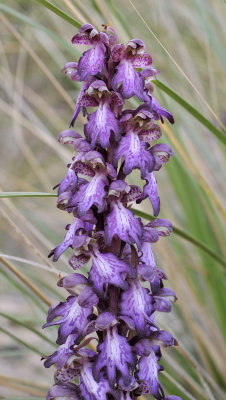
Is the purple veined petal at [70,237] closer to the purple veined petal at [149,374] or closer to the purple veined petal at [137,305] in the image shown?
the purple veined petal at [137,305]

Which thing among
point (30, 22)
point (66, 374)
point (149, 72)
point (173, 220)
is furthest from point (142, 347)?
point (173, 220)

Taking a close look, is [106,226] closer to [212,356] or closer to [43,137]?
[212,356]

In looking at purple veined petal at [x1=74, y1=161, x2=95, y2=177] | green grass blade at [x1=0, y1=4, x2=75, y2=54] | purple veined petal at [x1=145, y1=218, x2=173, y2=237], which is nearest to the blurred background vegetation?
green grass blade at [x1=0, y1=4, x2=75, y2=54]

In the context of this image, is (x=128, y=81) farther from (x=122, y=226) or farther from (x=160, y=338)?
(x=160, y=338)

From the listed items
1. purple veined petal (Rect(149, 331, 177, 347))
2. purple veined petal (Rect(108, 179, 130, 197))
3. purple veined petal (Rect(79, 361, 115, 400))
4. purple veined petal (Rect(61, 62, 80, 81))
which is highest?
purple veined petal (Rect(61, 62, 80, 81))

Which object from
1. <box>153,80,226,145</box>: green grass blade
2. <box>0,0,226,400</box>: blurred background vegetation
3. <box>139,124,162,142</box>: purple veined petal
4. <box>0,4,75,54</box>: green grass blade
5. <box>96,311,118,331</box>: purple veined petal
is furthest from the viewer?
<box>0,0,226,400</box>: blurred background vegetation

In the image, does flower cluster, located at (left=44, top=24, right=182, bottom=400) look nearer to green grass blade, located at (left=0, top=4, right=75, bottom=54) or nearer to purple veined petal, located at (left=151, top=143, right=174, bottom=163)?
purple veined petal, located at (left=151, top=143, right=174, bottom=163)

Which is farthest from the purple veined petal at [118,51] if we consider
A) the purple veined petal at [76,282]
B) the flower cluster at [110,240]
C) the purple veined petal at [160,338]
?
the purple veined petal at [160,338]
